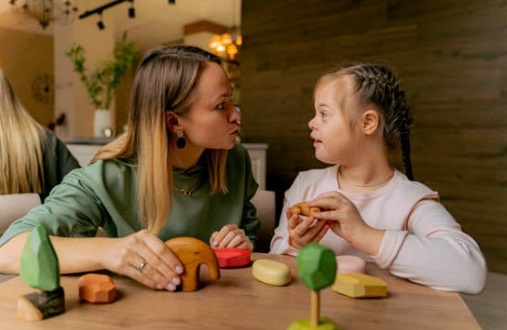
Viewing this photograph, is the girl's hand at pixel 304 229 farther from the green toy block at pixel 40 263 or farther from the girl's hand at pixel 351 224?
the green toy block at pixel 40 263

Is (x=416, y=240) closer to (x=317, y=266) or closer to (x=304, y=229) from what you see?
(x=304, y=229)

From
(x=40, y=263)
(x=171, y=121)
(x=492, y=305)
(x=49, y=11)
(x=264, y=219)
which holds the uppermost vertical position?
(x=49, y=11)

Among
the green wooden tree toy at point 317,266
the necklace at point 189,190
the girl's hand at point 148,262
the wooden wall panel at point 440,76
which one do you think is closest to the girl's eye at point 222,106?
the necklace at point 189,190

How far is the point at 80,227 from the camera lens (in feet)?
3.44

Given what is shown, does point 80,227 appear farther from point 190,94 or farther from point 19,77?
point 19,77

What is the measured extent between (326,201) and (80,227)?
57cm

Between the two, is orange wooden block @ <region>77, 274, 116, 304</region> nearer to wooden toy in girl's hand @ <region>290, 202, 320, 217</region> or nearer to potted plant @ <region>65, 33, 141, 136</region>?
wooden toy in girl's hand @ <region>290, 202, 320, 217</region>

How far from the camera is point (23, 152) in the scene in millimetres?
1986

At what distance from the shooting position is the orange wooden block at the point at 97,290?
712 mm

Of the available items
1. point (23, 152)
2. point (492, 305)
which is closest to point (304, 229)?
point (23, 152)

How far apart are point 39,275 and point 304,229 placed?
54 centimetres

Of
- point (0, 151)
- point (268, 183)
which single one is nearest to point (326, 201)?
point (0, 151)

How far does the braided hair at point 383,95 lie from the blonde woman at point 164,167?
334 millimetres

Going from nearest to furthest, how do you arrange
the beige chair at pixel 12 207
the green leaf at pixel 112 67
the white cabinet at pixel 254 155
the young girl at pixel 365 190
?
the young girl at pixel 365 190
the beige chair at pixel 12 207
the white cabinet at pixel 254 155
the green leaf at pixel 112 67
